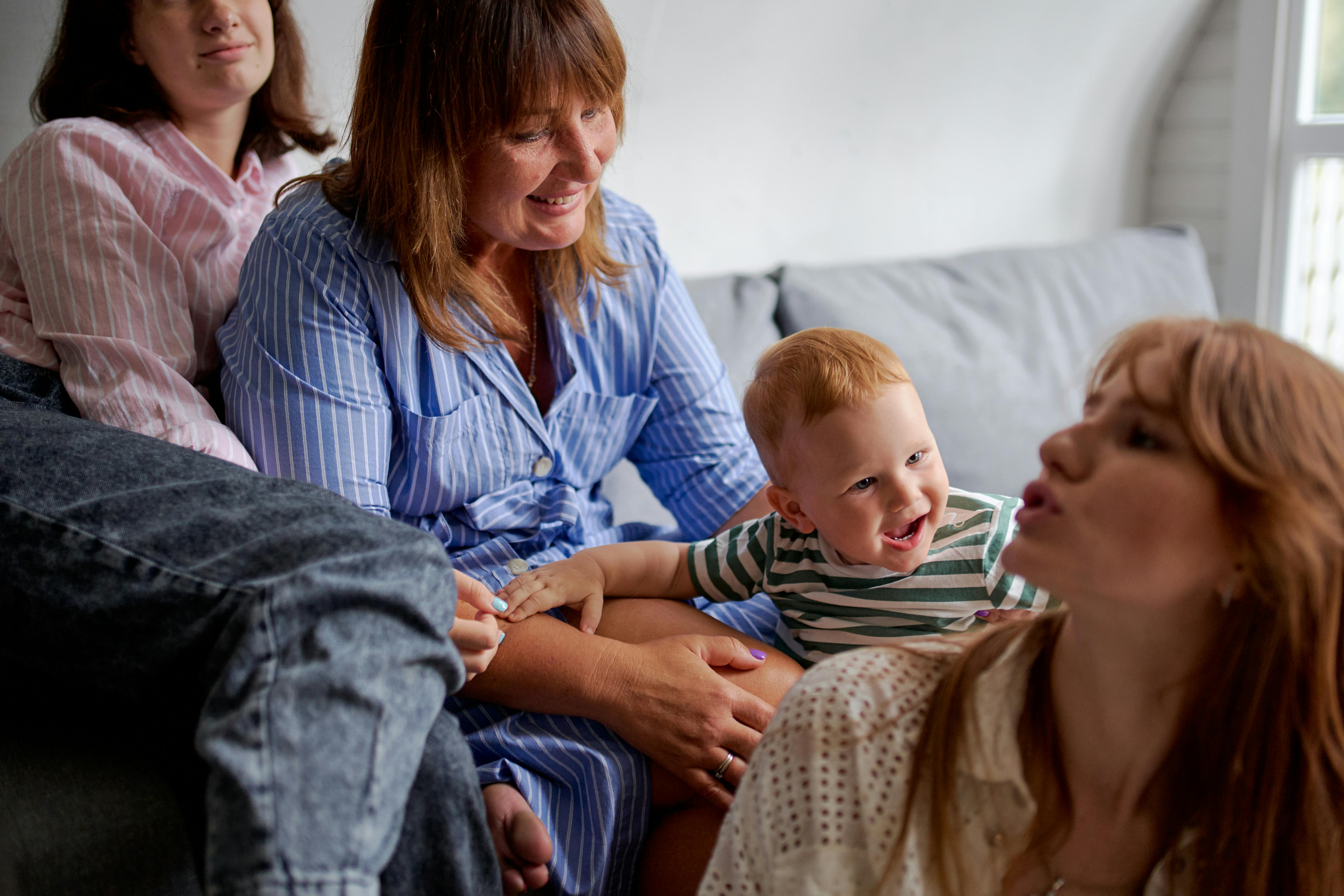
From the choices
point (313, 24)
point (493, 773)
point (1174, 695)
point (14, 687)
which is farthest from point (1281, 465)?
point (313, 24)

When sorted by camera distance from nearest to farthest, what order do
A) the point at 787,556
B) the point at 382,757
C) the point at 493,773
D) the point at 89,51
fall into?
the point at 382,757
the point at 493,773
the point at 787,556
the point at 89,51

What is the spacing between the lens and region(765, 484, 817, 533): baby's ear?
121 centimetres

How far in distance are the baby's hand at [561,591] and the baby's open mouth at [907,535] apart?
35cm

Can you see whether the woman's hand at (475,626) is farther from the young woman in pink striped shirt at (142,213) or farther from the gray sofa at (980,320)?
the gray sofa at (980,320)

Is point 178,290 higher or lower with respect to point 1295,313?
higher

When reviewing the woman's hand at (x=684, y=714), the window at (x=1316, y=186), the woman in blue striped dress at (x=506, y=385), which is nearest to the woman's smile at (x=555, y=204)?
the woman in blue striped dress at (x=506, y=385)

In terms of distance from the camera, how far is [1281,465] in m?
0.70

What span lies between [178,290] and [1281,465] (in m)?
1.21

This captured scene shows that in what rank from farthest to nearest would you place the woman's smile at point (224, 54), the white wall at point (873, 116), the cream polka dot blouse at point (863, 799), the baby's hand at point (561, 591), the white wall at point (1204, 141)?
the white wall at point (1204, 141), the white wall at point (873, 116), the woman's smile at point (224, 54), the baby's hand at point (561, 591), the cream polka dot blouse at point (863, 799)

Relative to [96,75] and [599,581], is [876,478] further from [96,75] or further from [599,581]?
[96,75]

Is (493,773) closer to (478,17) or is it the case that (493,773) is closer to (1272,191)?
(478,17)

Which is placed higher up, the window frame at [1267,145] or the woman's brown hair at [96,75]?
the woman's brown hair at [96,75]

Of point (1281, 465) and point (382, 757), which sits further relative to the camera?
point (382, 757)

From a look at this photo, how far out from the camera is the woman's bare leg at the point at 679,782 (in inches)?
44.2
